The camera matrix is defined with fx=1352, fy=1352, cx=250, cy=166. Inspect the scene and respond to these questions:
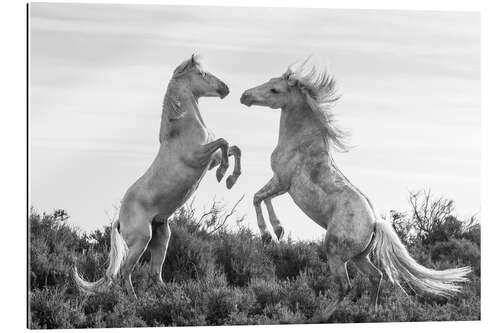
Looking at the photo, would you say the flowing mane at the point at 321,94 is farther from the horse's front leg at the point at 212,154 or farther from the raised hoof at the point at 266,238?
the raised hoof at the point at 266,238

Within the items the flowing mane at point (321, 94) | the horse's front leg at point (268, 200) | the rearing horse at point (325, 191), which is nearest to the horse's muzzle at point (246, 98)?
the rearing horse at point (325, 191)

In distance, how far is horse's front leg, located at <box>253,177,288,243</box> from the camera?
1223cm

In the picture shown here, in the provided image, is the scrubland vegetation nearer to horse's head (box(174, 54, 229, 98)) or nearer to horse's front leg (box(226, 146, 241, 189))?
horse's front leg (box(226, 146, 241, 189))

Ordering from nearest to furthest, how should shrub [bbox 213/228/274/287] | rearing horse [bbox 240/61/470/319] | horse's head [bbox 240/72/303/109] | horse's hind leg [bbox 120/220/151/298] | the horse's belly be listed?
1. rearing horse [bbox 240/61/470/319]
2. the horse's belly
3. horse's hind leg [bbox 120/220/151/298]
4. horse's head [bbox 240/72/303/109]
5. shrub [bbox 213/228/274/287]

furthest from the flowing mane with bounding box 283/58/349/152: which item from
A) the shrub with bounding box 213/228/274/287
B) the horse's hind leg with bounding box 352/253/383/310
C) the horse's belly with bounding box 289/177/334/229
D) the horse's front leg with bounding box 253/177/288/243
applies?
the shrub with bounding box 213/228/274/287

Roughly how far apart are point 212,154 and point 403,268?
2.04 m

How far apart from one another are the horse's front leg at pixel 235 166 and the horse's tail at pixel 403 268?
4.49 ft

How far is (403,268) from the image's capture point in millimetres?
12344

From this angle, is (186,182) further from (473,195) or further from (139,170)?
(473,195)

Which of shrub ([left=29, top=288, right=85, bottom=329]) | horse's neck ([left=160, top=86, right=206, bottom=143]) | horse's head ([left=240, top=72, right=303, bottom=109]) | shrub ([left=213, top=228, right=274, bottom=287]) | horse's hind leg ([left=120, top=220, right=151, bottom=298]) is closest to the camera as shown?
shrub ([left=29, top=288, right=85, bottom=329])

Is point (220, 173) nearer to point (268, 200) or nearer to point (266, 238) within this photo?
point (268, 200)

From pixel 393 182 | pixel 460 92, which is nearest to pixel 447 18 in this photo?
pixel 460 92

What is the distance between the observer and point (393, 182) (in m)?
13.3

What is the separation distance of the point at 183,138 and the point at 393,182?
2.20 m
